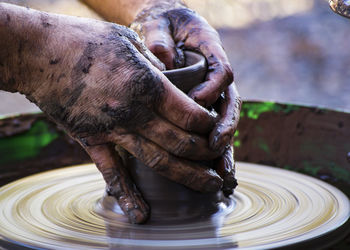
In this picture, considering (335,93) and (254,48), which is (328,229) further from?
(254,48)

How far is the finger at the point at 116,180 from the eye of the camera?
1.13 metres

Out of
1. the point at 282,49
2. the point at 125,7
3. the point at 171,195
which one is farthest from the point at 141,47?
the point at 282,49

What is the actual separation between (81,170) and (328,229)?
2.80 feet

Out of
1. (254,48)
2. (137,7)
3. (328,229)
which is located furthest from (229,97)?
(254,48)

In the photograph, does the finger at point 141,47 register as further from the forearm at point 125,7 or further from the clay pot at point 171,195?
the forearm at point 125,7

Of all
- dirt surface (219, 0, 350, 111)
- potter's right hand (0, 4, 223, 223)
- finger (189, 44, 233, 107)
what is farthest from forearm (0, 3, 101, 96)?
dirt surface (219, 0, 350, 111)

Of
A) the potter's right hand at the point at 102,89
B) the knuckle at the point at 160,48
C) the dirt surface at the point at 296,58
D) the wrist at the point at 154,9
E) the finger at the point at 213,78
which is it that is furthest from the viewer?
the dirt surface at the point at 296,58

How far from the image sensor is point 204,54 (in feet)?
4.32

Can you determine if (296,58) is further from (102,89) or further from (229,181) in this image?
(102,89)

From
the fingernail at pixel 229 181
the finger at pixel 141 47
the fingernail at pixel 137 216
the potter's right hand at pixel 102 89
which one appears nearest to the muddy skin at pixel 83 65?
the potter's right hand at pixel 102 89

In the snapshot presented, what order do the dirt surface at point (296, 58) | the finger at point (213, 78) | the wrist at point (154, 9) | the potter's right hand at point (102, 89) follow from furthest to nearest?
the dirt surface at point (296, 58), the wrist at point (154, 9), the finger at point (213, 78), the potter's right hand at point (102, 89)

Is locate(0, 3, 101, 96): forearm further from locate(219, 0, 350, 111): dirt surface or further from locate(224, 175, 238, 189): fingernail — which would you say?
locate(219, 0, 350, 111): dirt surface

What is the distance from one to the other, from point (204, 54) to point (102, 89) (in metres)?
0.37

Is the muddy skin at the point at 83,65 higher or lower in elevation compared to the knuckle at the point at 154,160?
higher
